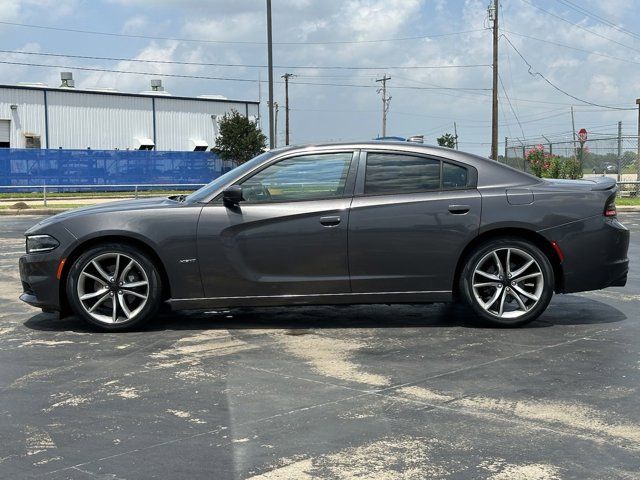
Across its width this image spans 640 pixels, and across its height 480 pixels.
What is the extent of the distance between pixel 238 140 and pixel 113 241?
4791cm

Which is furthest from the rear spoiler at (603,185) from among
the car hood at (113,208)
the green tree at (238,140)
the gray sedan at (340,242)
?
the green tree at (238,140)

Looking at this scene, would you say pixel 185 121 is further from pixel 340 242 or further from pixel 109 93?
pixel 340 242

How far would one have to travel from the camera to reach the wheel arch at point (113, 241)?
6473 mm

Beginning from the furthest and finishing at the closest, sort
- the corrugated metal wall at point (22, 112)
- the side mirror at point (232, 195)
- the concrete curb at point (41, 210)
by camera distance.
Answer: the corrugated metal wall at point (22, 112) < the concrete curb at point (41, 210) < the side mirror at point (232, 195)

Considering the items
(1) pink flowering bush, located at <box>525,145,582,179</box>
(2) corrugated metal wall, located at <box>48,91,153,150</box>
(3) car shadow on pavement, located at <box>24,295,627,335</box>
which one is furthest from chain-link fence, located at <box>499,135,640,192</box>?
(2) corrugated metal wall, located at <box>48,91,153,150</box>

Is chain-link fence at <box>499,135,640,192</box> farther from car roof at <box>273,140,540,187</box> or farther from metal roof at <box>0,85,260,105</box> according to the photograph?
metal roof at <box>0,85,260,105</box>

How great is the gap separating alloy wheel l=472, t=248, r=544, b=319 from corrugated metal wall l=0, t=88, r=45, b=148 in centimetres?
5227

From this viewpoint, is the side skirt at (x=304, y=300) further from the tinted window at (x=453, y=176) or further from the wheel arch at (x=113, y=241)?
the tinted window at (x=453, y=176)

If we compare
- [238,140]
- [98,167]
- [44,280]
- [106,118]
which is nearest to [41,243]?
[44,280]

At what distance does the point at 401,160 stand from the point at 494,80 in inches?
1308

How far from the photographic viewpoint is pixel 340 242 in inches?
251

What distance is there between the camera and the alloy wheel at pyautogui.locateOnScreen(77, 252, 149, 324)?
6.45 meters

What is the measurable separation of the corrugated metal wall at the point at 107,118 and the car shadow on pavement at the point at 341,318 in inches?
1988

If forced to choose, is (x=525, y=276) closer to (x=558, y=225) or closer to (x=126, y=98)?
(x=558, y=225)
